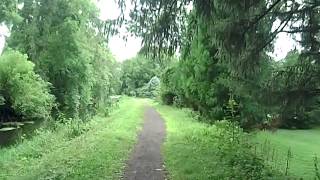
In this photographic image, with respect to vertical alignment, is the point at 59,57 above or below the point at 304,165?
above

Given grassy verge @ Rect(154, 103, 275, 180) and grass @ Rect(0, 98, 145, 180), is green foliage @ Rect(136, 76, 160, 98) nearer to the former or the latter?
grass @ Rect(0, 98, 145, 180)

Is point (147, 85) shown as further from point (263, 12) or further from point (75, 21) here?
point (263, 12)

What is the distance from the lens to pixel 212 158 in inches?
553

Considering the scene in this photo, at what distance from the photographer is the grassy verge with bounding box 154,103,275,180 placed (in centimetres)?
1164

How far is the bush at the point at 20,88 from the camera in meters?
35.1

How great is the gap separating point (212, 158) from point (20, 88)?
2450cm

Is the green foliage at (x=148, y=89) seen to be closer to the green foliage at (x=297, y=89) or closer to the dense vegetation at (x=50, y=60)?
the dense vegetation at (x=50, y=60)

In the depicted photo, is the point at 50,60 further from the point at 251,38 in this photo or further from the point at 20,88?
the point at 251,38

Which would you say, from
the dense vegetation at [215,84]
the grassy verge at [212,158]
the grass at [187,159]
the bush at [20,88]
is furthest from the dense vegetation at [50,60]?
the grassy verge at [212,158]

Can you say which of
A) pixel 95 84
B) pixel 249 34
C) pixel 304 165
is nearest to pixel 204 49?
pixel 304 165

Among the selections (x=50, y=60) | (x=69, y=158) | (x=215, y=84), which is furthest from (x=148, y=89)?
(x=69, y=158)

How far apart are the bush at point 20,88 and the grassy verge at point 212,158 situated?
59.2ft

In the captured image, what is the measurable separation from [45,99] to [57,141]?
15421 millimetres

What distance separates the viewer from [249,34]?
34.6 feet
